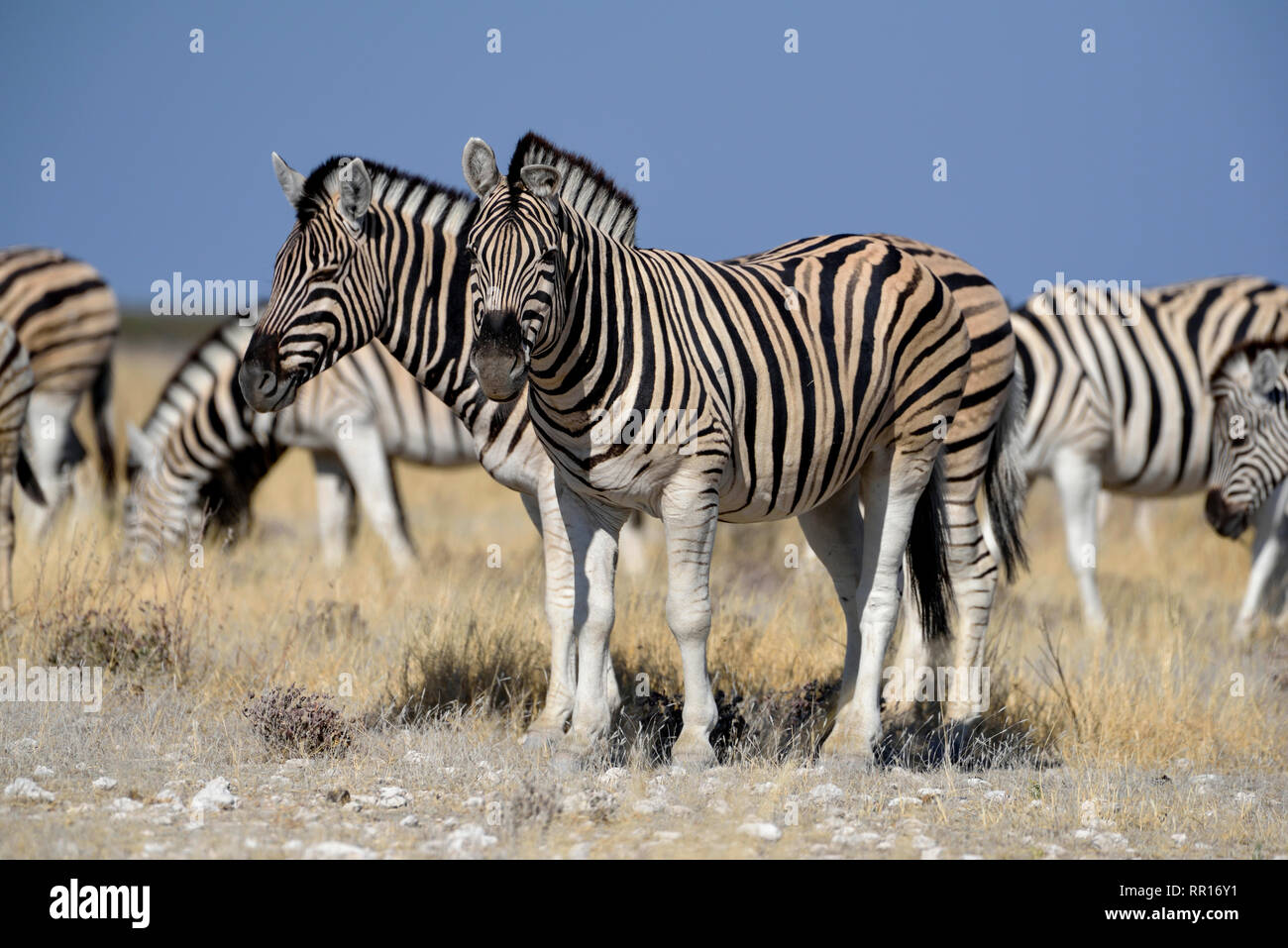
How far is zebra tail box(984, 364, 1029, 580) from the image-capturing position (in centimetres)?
781

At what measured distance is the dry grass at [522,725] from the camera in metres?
5.16

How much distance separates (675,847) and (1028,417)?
6.83 m

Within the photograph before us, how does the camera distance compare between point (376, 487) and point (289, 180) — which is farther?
point (376, 487)

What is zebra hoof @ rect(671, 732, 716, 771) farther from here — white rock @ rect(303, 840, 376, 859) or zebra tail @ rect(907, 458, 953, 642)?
zebra tail @ rect(907, 458, 953, 642)

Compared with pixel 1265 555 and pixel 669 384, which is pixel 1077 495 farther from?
pixel 669 384

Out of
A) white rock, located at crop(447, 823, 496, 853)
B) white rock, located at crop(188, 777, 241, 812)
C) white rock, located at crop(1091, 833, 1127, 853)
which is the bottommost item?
white rock, located at crop(1091, 833, 1127, 853)

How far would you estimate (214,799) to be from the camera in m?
5.34

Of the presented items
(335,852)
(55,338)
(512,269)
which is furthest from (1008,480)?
(55,338)

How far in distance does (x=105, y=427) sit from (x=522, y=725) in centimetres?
818

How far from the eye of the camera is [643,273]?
6.07 meters

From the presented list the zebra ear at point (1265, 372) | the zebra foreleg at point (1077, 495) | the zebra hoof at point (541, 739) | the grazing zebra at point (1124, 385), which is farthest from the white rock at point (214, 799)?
the zebra ear at point (1265, 372)

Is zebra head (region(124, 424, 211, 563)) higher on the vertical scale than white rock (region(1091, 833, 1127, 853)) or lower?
higher

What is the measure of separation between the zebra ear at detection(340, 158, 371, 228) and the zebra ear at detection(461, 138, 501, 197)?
83 cm

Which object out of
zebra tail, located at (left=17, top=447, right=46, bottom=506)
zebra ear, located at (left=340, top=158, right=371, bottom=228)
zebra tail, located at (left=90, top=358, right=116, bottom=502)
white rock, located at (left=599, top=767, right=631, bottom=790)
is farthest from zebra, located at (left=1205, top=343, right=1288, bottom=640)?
zebra tail, located at (left=90, top=358, right=116, bottom=502)
